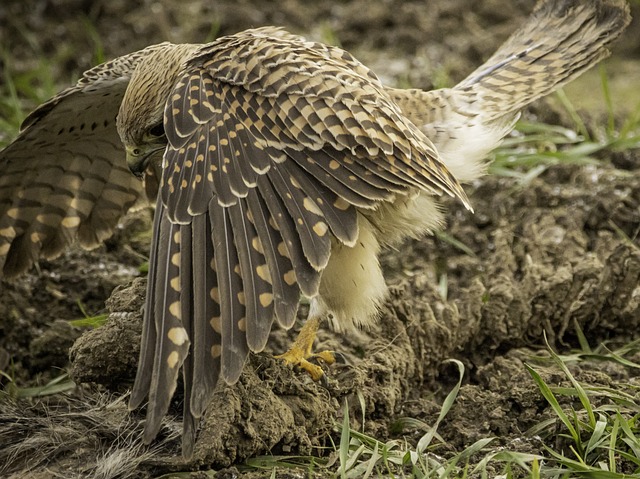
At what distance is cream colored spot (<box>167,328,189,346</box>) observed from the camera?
3275mm

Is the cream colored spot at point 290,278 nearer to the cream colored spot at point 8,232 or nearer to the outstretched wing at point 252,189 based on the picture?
the outstretched wing at point 252,189

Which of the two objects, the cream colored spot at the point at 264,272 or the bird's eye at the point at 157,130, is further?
the bird's eye at the point at 157,130

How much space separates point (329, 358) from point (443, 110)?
125 centimetres

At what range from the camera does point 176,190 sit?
362 centimetres

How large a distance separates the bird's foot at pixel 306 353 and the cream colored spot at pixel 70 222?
1260 millimetres

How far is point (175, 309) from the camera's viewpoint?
3.35 m

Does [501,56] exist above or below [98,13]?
below

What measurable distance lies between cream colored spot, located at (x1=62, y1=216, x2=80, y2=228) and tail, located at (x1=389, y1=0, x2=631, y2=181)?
1563 mm

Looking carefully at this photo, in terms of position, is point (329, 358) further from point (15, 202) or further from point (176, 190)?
point (15, 202)

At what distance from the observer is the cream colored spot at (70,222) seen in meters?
4.86

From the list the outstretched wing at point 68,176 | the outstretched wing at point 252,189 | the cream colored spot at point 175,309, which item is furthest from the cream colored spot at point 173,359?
the outstretched wing at point 68,176

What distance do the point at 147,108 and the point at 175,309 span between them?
1.16 metres

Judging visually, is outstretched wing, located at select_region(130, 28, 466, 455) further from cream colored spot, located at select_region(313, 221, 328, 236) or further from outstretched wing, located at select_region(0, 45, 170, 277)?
outstretched wing, located at select_region(0, 45, 170, 277)

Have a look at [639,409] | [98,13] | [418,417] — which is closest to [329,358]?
[418,417]
